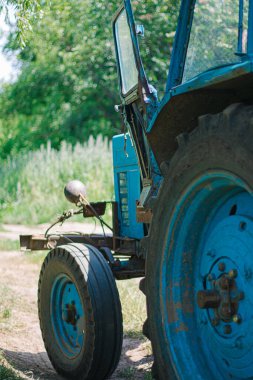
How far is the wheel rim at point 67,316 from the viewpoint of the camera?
426 centimetres

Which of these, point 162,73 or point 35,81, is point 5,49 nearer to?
point 35,81

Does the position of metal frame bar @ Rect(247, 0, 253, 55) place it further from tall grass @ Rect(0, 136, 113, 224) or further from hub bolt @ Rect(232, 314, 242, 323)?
tall grass @ Rect(0, 136, 113, 224)

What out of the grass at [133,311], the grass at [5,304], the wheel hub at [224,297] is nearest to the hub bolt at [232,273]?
the wheel hub at [224,297]

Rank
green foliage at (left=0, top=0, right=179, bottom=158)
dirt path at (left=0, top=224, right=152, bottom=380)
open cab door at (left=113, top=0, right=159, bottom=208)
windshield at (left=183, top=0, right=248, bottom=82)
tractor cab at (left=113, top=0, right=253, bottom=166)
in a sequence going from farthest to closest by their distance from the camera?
green foliage at (left=0, top=0, right=179, bottom=158)
dirt path at (left=0, top=224, right=152, bottom=380)
open cab door at (left=113, top=0, right=159, bottom=208)
windshield at (left=183, top=0, right=248, bottom=82)
tractor cab at (left=113, top=0, right=253, bottom=166)

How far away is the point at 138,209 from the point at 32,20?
314cm

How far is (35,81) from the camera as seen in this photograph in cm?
2233

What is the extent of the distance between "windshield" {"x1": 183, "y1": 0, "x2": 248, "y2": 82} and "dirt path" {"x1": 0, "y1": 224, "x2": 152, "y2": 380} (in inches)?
79.0

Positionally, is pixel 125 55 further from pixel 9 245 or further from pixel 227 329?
pixel 9 245

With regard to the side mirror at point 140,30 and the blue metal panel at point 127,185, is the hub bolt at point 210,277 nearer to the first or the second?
the side mirror at point 140,30

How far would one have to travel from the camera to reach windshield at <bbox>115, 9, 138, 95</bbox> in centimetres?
406

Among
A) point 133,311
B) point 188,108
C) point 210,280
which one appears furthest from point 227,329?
point 133,311

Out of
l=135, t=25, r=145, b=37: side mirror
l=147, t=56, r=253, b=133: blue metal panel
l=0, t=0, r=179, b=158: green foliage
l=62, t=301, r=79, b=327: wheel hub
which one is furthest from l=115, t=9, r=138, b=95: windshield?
l=0, t=0, r=179, b=158: green foliage

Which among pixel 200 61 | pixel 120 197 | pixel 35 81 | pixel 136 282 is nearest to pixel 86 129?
pixel 35 81

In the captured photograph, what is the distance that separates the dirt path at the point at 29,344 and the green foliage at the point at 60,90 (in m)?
10.7
